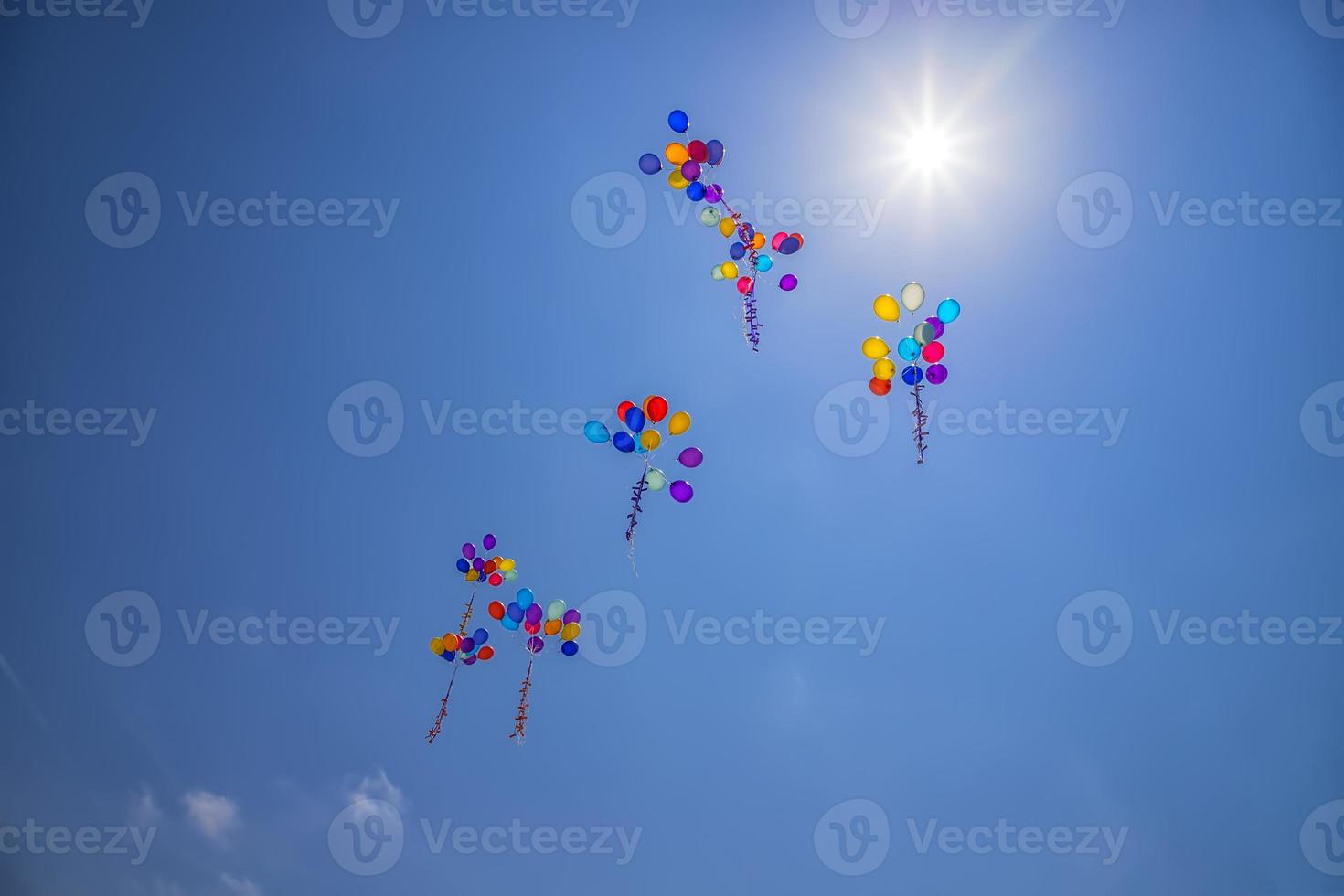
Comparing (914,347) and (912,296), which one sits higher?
(912,296)

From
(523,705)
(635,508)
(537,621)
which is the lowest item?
(523,705)

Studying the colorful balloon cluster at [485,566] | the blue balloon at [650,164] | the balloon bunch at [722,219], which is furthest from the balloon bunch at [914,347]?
the colorful balloon cluster at [485,566]

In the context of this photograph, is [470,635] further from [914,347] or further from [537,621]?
[914,347]

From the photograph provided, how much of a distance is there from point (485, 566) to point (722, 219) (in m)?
2.63

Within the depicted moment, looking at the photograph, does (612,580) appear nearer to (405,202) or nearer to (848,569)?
(848,569)

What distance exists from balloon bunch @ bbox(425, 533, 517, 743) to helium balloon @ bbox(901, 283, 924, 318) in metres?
2.95

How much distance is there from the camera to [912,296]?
15.8 ft

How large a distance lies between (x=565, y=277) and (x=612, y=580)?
6.59 feet

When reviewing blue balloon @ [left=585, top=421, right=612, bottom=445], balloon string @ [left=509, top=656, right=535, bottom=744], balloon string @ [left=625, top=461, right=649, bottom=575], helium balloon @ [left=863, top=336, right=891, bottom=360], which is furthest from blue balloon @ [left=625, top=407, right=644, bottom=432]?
balloon string @ [left=509, top=656, right=535, bottom=744]

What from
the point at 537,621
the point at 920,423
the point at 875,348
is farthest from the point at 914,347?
the point at 537,621

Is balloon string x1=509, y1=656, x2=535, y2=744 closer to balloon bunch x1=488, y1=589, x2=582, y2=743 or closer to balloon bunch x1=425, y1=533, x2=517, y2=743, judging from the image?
balloon bunch x1=488, y1=589, x2=582, y2=743

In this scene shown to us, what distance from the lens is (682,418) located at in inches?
195

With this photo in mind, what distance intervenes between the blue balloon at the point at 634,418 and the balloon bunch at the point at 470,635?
1256 mm

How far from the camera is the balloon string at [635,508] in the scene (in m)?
5.04
